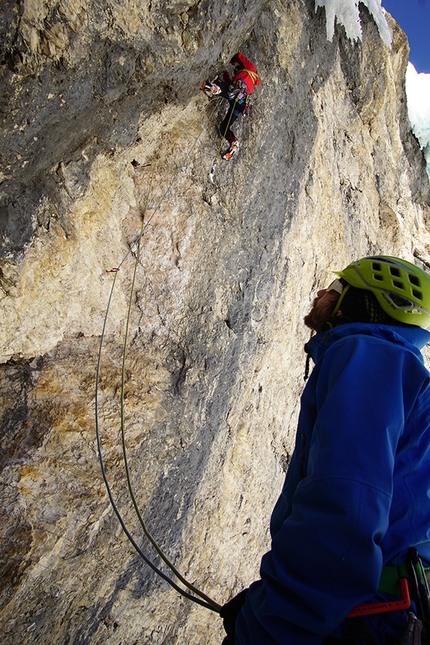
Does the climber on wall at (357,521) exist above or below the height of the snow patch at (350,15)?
below

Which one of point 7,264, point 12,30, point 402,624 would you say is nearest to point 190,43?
point 12,30

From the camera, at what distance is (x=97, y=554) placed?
2508 mm

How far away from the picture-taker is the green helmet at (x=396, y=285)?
171 centimetres

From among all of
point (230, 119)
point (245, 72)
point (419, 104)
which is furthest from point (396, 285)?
point (419, 104)

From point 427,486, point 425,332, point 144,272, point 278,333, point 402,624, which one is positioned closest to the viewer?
point 402,624

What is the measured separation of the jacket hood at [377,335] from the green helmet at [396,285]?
6 centimetres

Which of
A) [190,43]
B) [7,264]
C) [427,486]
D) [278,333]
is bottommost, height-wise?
[427,486]

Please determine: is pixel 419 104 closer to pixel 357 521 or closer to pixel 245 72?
pixel 245 72

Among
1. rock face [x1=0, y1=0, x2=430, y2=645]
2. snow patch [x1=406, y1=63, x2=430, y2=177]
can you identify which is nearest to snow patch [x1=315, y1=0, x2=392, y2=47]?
rock face [x1=0, y1=0, x2=430, y2=645]

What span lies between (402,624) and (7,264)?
2527 mm

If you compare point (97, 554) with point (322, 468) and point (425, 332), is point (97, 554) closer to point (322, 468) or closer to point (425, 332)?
point (322, 468)

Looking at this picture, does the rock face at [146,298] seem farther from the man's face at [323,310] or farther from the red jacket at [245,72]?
the man's face at [323,310]

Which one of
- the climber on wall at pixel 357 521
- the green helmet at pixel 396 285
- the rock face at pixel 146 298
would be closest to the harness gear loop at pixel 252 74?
the rock face at pixel 146 298

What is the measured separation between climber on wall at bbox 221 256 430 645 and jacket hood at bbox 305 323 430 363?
0.01 meters
